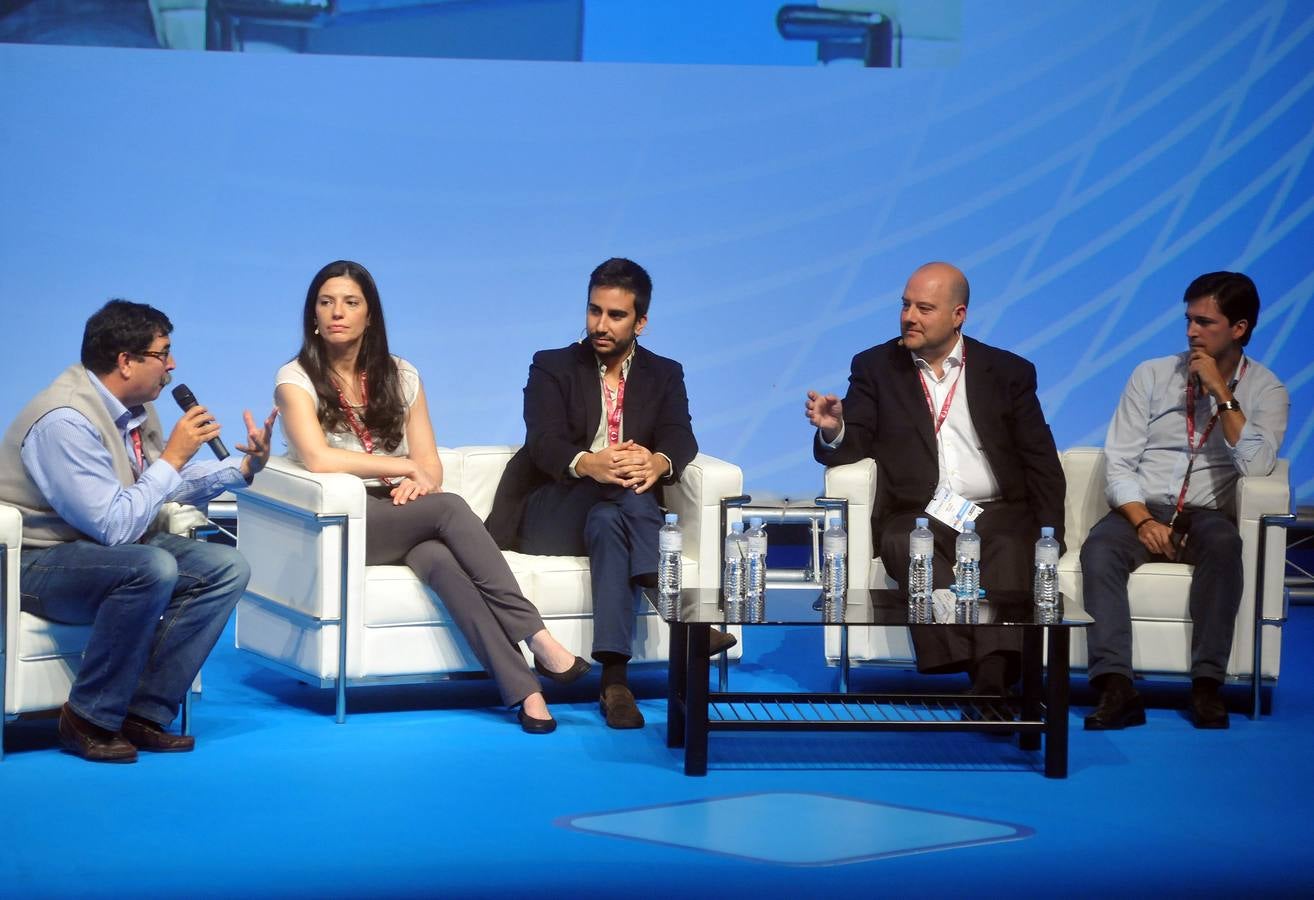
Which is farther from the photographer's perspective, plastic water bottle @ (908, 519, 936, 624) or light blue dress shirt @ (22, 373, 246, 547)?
plastic water bottle @ (908, 519, 936, 624)

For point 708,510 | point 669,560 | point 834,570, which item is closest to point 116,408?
point 669,560

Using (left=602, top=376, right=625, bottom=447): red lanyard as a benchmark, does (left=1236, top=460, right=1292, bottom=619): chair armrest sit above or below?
below

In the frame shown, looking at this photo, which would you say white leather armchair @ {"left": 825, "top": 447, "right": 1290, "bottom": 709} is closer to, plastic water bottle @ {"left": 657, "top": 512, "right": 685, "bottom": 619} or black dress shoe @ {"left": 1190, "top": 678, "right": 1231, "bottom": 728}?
black dress shoe @ {"left": 1190, "top": 678, "right": 1231, "bottom": 728}

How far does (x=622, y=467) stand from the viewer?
15.4ft

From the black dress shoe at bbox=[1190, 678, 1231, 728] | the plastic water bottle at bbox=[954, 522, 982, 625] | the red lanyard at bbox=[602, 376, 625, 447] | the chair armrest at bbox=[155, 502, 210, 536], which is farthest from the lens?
the red lanyard at bbox=[602, 376, 625, 447]

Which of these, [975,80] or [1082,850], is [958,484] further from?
[975,80]

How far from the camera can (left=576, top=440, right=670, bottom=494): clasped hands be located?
4.71 m

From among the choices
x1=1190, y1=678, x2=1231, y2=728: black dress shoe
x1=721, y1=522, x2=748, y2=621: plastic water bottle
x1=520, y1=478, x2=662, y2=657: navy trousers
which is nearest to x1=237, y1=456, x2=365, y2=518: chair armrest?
x1=520, y1=478, x2=662, y2=657: navy trousers

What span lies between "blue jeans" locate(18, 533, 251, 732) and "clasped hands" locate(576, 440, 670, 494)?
3.64 ft

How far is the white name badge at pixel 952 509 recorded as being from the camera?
15.4 feet

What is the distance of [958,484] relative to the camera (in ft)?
16.0

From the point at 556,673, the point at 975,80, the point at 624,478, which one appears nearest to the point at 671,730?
the point at 556,673

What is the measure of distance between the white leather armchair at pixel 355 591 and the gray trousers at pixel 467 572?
7 cm

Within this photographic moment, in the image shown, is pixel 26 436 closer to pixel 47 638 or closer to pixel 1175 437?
pixel 47 638
